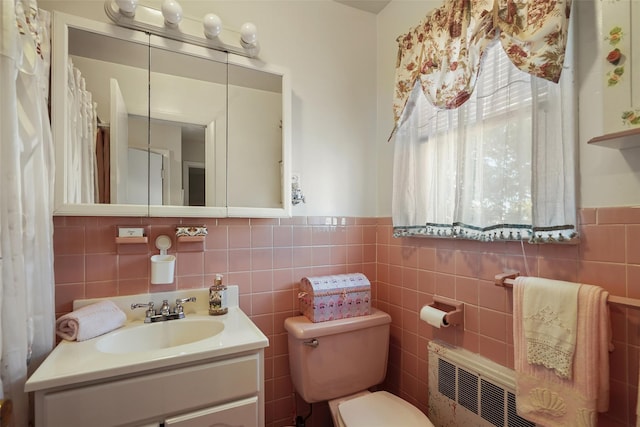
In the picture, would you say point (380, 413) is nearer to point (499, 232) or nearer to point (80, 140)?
point (499, 232)

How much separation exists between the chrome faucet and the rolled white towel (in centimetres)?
9

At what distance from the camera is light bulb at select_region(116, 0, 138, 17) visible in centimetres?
116

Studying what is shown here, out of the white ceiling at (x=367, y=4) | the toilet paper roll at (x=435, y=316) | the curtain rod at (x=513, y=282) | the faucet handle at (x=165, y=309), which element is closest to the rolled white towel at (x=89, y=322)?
the faucet handle at (x=165, y=309)

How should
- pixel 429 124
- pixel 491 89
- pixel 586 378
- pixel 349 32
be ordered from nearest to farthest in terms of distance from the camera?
pixel 586 378
pixel 491 89
pixel 429 124
pixel 349 32

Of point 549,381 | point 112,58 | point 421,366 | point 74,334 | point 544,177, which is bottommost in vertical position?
point 421,366

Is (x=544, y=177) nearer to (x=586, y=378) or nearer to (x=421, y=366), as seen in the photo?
(x=586, y=378)

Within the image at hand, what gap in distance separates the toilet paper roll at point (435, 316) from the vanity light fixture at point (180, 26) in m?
1.44

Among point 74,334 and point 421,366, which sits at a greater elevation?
point 74,334

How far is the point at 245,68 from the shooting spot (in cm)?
145

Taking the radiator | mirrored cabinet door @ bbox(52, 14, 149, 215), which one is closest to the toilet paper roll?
the radiator

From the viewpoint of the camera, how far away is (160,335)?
121 centimetres

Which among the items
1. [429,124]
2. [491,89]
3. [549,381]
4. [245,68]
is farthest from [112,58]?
[549,381]

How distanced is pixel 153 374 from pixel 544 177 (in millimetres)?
1379

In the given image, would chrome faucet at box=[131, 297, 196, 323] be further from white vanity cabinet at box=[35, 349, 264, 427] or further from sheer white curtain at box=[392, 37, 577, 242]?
sheer white curtain at box=[392, 37, 577, 242]
